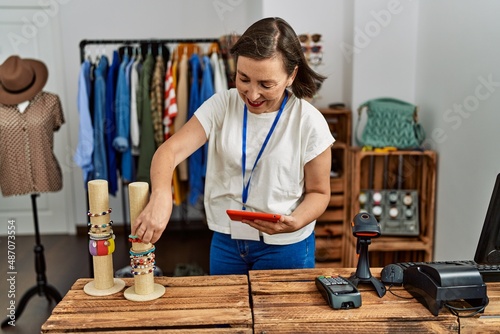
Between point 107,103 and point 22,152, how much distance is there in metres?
0.72

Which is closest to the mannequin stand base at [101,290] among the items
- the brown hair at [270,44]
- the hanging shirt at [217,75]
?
the brown hair at [270,44]

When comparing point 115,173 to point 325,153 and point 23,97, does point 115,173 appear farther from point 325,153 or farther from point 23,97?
point 325,153

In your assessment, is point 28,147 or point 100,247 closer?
point 100,247

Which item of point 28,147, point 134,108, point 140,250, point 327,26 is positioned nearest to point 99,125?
point 134,108

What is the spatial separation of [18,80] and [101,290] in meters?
1.81

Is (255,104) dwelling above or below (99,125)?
above

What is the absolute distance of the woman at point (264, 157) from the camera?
1445 millimetres

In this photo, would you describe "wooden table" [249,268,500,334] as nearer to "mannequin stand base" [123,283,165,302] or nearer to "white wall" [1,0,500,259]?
"mannequin stand base" [123,283,165,302]

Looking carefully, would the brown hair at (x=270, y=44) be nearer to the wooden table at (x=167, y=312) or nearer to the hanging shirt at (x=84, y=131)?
the wooden table at (x=167, y=312)

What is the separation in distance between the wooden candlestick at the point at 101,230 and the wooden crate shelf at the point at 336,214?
195 cm

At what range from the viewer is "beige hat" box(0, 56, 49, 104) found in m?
2.70

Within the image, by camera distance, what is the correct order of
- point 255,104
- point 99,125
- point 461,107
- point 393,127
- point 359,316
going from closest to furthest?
point 359,316, point 255,104, point 461,107, point 393,127, point 99,125

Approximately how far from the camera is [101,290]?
1.37 meters

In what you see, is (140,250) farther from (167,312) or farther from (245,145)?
(245,145)
